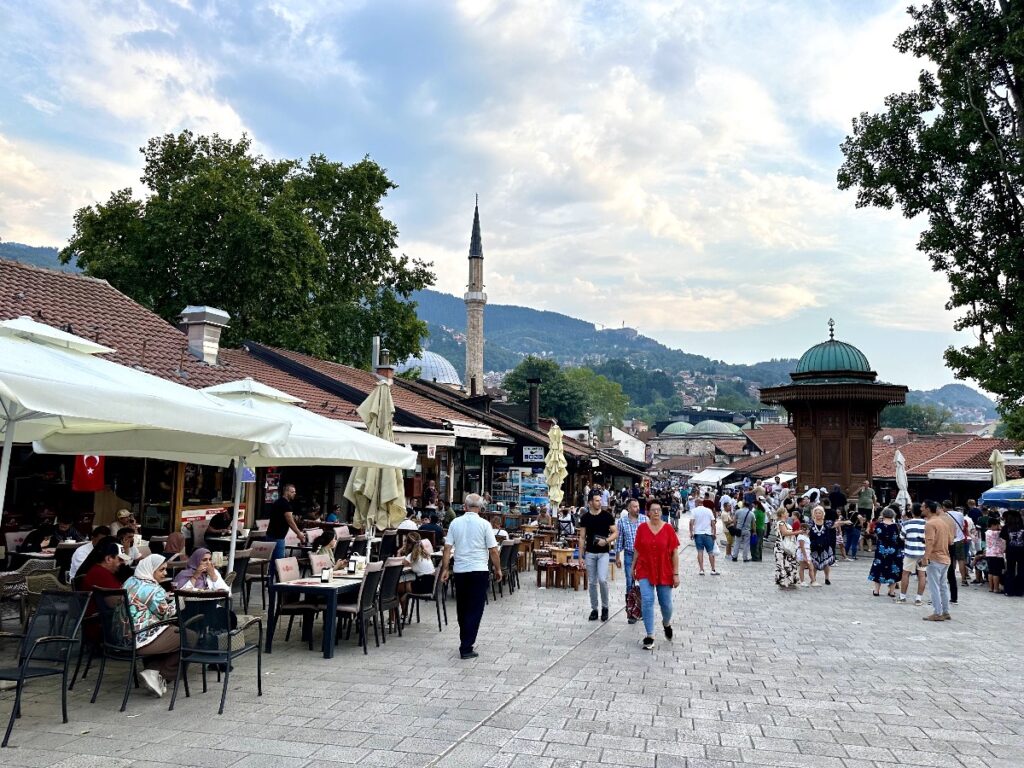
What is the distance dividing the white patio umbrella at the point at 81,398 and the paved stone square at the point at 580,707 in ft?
6.65

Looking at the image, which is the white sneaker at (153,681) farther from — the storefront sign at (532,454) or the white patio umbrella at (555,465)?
the storefront sign at (532,454)

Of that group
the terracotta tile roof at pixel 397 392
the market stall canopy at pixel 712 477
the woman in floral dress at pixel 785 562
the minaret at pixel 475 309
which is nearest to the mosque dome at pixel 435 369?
the minaret at pixel 475 309

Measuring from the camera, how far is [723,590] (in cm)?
1453

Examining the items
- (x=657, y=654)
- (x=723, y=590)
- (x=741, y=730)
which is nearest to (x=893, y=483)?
(x=723, y=590)

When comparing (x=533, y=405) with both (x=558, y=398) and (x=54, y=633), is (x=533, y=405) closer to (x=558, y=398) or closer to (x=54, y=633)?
(x=54, y=633)

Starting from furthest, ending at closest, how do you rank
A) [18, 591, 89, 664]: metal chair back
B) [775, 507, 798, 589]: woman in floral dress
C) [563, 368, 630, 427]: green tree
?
1. [563, 368, 630, 427]: green tree
2. [775, 507, 798, 589]: woman in floral dress
3. [18, 591, 89, 664]: metal chair back

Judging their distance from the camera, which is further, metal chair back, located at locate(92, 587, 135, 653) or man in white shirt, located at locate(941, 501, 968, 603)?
man in white shirt, located at locate(941, 501, 968, 603)

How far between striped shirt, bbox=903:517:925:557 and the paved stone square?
2.45 metres

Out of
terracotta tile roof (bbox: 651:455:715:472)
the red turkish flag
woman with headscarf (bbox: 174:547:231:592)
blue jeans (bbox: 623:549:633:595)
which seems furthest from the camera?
terracotta tile roof (bbox: 651:455:715:472)

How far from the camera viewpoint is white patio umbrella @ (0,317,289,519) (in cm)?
533

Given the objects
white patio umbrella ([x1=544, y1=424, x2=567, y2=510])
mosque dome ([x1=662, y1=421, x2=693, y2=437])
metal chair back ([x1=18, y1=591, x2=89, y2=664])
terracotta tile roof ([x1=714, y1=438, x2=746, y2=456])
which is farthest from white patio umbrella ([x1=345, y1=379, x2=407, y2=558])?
mosque dome ([x1=662, y1=421, x2=693, y2=437])

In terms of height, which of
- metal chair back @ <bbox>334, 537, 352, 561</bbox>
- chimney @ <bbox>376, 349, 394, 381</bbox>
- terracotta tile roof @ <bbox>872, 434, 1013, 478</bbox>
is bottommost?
metal chair back @ <bbox>334, 537, 352, 561</bbox>

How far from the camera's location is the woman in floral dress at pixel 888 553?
45.5 feet

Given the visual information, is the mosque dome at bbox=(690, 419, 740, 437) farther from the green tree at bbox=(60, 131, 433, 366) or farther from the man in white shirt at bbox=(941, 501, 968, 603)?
the man in white shirt at bbox=(941, 501, 968, 603)
